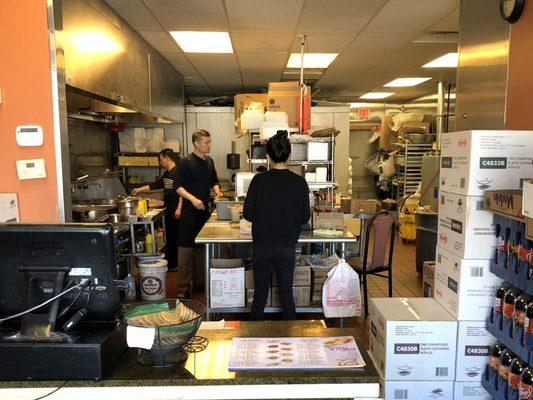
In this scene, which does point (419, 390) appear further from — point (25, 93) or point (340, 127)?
point (340, 127)

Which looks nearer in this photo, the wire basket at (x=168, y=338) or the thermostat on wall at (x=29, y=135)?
the wire basket at (x=168, y=338)

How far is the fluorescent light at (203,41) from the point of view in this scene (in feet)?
15.5

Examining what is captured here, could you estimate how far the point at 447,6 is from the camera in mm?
3818

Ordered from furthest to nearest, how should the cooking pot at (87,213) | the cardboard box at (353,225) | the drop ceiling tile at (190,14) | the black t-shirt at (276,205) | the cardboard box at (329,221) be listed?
the cardboard box at (353,225), the cooking pot at (87,213), the cardboard box at (329,221), the drop ceiling tile at (190,14), the black t-shirt at (276,205)

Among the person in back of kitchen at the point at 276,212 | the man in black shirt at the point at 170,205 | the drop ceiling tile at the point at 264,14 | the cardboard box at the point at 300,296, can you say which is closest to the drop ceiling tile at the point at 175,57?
the man in black shirt at the point at 170,205

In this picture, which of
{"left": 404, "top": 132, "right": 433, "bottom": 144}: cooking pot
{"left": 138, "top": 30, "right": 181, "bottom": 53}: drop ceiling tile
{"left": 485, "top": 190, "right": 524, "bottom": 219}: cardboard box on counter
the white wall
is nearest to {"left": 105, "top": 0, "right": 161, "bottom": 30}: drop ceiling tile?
{"left": 138, "top": 30, "right": 181, "bottom": 53}: drop ceiling tile

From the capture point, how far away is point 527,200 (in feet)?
5.76

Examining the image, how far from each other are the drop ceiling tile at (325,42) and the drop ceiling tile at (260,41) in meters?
0.14

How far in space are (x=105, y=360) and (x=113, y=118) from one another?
4.87m

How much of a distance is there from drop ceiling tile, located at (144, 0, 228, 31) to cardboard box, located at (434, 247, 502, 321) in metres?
2.81

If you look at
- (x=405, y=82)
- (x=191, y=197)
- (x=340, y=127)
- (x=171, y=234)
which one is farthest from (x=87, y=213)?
(x=405, y=82)

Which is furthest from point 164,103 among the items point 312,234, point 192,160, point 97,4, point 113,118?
point 312,234

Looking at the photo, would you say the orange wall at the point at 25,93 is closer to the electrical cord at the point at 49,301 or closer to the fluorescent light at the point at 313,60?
the electrical cord at the point at 49,301

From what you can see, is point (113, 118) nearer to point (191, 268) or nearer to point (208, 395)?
point (191, 268)
